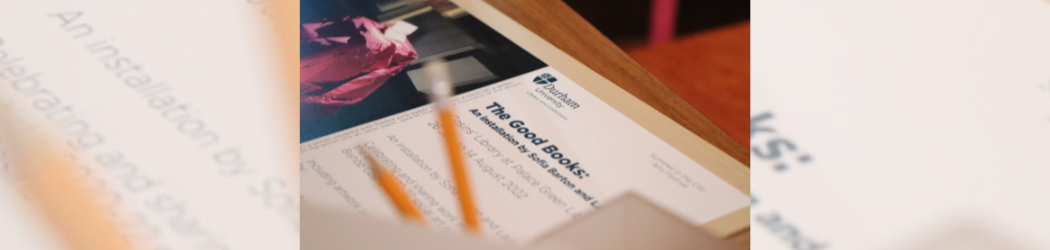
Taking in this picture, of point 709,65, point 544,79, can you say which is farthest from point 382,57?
point 709,65

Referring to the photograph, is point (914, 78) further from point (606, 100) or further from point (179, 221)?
point (179, 221)

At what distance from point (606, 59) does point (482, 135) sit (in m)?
0.09

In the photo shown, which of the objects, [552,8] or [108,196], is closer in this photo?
[108,196]

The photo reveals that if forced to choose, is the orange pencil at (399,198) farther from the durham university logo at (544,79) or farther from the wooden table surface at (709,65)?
the wooden table surface at (709,65)

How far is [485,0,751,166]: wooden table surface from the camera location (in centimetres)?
39

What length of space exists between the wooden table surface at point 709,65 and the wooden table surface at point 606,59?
0.52 ft

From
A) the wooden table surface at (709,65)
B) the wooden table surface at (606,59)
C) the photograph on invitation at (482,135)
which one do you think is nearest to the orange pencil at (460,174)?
the photograph on invitation at (482,135)

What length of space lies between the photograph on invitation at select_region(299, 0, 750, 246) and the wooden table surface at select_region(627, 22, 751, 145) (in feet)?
0.66

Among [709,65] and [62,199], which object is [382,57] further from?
[709,65]

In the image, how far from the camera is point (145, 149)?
36cm

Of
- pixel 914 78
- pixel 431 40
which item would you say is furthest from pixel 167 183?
pixel 914 78

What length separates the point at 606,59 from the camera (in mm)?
431

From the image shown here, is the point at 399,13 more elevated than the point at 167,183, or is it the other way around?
the point at 399,13

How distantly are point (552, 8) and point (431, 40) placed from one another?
0.24 ft
